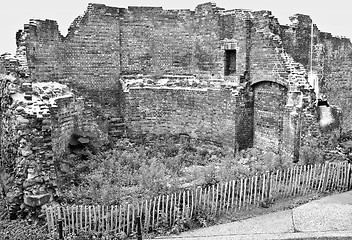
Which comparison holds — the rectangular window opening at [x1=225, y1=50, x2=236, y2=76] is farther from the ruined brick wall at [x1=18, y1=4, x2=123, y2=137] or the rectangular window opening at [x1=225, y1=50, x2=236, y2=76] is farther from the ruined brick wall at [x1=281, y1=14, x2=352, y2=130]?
the ruined brick wall at [x1=18, y1=4, x2=123, y2=137]

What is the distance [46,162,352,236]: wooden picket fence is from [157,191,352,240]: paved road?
55 cm

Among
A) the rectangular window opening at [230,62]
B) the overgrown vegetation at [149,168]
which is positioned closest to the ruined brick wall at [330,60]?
the rectangular window opening at [230,62]

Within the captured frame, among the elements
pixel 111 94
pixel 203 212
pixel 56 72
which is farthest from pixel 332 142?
pixel 56 72

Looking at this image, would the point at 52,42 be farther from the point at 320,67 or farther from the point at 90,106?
the point at 320,67

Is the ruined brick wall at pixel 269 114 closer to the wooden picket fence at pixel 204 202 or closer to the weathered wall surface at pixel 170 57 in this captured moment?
the weathered wall surface at pixel 170 57

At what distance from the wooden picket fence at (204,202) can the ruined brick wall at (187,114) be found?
14.6 feet

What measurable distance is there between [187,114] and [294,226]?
804 cm

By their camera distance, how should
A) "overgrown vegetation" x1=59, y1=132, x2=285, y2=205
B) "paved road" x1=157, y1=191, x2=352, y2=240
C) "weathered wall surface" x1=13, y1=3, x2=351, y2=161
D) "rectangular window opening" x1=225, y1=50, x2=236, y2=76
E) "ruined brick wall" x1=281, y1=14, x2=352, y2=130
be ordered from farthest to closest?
1. "ruined brick wall" x1=281, y1=14, x2=352, y2=130
2. "rectangular window opening" x1=225, y1=50, x2=236, y2=76
3. "weathered wall surface" x1=13, y1=3, x2=351, y2=161
4. "overgrown vegetation" x1=59, y1=132, x2=285, y2=205
5. "paved road" x1=157, y1=191, x2=352, y2=240

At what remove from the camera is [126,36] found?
1728cm

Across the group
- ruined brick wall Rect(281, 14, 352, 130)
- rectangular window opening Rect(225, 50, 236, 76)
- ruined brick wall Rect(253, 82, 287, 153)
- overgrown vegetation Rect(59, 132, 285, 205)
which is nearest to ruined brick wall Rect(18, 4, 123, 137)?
overgrown vegetation Rect(59, 132, 285, 205)

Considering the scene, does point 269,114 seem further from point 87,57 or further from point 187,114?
point 87,57

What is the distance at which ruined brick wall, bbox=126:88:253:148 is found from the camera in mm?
15779

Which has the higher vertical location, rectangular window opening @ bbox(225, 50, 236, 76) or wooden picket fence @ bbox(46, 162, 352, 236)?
rectangular window opening @ bbox(225, 50, 236, 76)

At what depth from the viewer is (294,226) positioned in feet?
31.9
